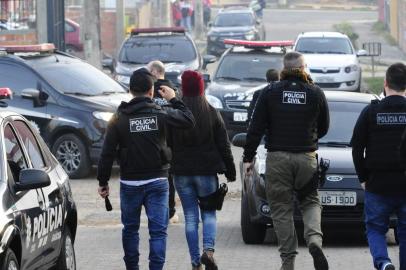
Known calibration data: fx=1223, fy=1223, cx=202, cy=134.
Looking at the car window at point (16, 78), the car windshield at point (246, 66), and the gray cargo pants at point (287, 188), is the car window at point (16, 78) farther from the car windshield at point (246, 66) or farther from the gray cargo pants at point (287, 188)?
the gray cargo pants at point (287, 188)

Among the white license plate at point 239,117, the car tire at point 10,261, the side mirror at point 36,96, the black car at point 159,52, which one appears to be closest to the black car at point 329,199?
the car tire at point 10,261

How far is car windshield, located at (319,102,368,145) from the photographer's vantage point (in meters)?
12.8

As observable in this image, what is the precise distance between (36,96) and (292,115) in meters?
8.88

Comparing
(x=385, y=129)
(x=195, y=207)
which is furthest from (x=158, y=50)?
(x=385, y=129)

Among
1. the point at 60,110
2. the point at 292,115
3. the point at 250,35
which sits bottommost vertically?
the point at 250,35

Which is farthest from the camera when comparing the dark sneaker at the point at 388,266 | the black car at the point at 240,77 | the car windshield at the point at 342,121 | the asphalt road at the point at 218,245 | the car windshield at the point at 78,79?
the black car at the point at 240,77

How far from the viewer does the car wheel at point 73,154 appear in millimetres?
18094

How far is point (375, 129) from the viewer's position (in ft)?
30.2

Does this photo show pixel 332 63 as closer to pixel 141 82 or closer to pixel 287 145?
pixel 287 145

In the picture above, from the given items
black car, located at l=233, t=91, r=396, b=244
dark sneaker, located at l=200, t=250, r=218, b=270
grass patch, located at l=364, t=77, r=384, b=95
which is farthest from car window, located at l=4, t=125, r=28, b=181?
grass patch, located at l=364, t=77, r=384, b=95

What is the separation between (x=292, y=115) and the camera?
978cm

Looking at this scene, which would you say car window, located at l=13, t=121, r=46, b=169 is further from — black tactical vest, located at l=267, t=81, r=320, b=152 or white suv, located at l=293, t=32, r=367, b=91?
white suv, located at l=293, t=32, r=367, b=91

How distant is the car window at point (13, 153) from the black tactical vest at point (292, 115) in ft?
6.83

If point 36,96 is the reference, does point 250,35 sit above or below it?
below
